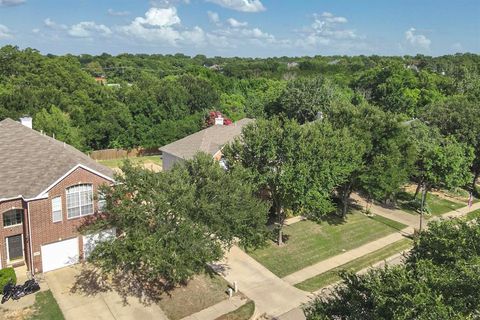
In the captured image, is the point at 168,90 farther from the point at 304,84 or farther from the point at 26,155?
the point at 26,155

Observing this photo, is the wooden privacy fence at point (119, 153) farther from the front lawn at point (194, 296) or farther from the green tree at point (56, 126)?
the front lawn at point (194, 296)

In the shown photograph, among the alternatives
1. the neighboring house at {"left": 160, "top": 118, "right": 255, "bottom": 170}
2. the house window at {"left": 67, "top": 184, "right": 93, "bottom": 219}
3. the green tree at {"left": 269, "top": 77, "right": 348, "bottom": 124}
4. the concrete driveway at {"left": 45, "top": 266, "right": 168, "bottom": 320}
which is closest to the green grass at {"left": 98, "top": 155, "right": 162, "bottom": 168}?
the neighboring house at {"left": 160, "top": 118, "right": 255, "bottom": 170}

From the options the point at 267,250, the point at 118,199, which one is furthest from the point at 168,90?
the point at 118,199

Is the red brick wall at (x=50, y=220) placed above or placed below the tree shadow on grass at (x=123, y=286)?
above

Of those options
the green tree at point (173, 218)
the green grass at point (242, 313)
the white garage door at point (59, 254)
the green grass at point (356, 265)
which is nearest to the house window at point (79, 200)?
the white garage door at point (59, 254)

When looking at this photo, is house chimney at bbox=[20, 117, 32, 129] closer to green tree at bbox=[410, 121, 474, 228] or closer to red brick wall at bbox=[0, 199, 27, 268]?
red brick wall at bbox=[0, 199, 27, 268]

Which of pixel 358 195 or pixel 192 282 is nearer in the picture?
pixel 192 282
